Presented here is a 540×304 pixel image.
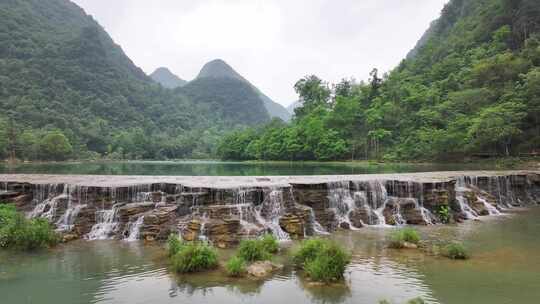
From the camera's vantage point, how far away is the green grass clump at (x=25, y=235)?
11.6m

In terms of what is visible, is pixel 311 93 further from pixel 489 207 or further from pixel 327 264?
pixel 327 264

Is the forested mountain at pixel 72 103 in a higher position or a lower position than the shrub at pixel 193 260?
higher

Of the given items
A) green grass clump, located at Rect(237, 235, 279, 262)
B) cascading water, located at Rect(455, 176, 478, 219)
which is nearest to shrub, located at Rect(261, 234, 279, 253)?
green grass clump, located at Rect(237, 235, 279, 262)

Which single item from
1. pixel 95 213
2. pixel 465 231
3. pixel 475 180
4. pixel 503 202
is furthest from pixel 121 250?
pixel 503 202

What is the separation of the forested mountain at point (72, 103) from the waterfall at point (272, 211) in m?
65.2

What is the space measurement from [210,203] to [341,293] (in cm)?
880

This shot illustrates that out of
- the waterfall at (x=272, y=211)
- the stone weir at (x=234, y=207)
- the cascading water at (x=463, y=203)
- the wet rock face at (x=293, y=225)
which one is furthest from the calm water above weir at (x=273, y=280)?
the cascading water at (x=463, y=203)

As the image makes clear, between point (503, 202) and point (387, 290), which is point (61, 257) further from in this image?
point (503, 202)

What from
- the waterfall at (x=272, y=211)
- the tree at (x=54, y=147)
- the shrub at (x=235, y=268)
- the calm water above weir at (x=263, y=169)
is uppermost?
the tree at (x=54, y=147)

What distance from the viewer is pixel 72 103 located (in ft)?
363

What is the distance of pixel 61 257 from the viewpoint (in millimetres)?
10898

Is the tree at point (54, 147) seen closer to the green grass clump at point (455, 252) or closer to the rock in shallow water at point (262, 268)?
the rock in shallow water at point (262, 268)

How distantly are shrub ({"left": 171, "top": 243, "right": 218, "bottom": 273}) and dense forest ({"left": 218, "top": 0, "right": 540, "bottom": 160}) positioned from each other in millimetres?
34256

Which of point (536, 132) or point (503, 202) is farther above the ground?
point (536, 132)
